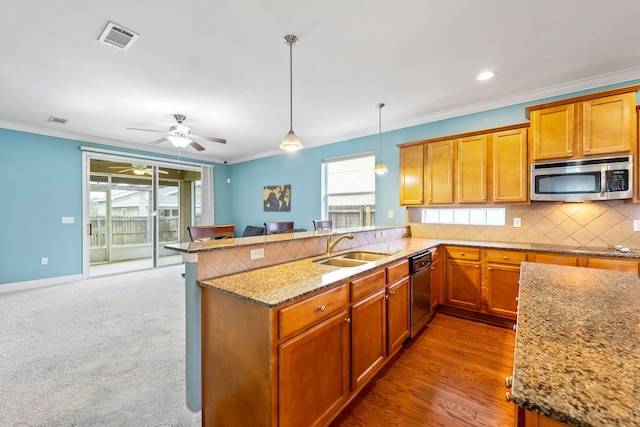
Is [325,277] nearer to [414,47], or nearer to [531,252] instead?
[414,47]

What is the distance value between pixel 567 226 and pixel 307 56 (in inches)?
135

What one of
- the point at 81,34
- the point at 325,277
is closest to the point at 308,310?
the point at 325,277

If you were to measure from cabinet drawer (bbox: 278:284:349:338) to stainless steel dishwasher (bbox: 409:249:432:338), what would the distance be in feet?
3.80

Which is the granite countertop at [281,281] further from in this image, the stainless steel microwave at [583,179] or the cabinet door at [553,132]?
the cabinet door at [553,132]

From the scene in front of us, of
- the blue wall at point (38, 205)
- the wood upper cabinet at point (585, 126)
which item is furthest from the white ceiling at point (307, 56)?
the blue wall at point (38, 205)

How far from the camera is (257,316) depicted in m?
1.33

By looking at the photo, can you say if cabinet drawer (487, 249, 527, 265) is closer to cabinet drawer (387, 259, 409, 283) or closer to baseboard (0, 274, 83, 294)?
cabinet drawer (387, 259, 409, 283)

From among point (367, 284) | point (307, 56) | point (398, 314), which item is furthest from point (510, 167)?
point (307, 56)

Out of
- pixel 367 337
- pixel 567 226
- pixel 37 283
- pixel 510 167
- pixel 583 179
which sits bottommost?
pixel 37 283

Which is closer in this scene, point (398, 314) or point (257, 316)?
point (257, 316)

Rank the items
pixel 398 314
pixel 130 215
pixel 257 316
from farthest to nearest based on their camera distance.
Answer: pixel 130 215, pixel 398 314, pixel 257 316

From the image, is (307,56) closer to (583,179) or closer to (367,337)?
(367,337)

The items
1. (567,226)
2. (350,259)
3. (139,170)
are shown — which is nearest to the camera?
(350,259)

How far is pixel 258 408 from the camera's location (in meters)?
1.32
